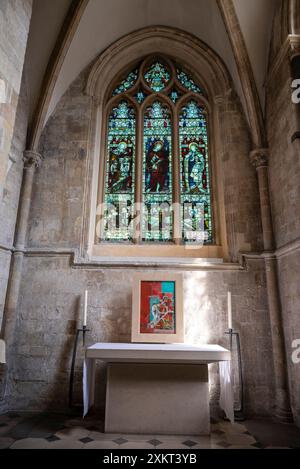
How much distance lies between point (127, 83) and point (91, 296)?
481 centimetres

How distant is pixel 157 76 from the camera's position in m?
7.44

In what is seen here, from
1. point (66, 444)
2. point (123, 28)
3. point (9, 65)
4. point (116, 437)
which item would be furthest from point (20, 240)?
point (123, 28)

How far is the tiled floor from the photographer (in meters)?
3.82

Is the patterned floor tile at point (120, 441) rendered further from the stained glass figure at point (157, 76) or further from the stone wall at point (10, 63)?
the stained glass figure at point (157, 76)

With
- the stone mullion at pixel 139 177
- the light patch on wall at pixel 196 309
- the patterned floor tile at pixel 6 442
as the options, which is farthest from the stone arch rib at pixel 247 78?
the patterned floor tile at pixel 6 442

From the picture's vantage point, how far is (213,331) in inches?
213

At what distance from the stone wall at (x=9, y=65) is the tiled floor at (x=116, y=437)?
2.96m

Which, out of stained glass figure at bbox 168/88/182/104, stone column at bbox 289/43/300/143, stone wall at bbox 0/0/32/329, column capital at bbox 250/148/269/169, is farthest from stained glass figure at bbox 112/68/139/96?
stone column at bbox 289/43/300/143

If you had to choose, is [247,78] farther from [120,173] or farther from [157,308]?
[157,308]

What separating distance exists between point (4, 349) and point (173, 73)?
6441mm

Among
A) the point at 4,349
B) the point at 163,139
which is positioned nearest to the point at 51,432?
the point at 4,349

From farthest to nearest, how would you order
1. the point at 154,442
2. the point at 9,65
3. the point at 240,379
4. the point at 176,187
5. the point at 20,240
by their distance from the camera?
the point at 176,187
the point at 20,240
the point at 240,379
the point at 154,442
the point at 9,65

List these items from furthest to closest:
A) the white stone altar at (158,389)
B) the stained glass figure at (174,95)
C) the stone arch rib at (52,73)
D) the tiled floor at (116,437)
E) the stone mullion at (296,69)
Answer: the stained glass figure at (174,95), the stone arch rib at (52,73), the stone mullion at (296,69), the white stone altar at (158,389), the tiled floor at (116,437)

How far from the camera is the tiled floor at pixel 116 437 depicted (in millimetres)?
3818
